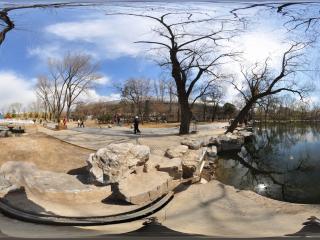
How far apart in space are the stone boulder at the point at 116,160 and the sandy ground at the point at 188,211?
68 millimetres

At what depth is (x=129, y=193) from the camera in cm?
194

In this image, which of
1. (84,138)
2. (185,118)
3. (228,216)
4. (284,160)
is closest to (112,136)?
(84,138)

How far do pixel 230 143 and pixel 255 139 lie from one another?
19 centimetres

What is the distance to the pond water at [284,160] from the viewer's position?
249 centimetres

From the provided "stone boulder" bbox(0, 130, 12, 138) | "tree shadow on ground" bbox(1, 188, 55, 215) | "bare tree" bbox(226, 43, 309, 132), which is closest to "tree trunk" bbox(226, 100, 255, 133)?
"bare tree" bbox(226, 43, 309, 132)

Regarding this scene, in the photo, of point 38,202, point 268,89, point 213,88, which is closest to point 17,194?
point 38,202

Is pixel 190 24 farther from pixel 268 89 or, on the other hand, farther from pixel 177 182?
pixel 177 182

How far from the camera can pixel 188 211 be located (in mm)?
1869

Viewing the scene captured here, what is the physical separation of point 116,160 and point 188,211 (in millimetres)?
460

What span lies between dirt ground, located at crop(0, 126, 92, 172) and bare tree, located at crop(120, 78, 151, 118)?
367 mm

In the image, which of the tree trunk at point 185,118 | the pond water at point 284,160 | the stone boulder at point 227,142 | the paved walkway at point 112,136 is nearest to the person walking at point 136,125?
the paved walkway at point 112,136

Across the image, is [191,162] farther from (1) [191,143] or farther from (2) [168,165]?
(2) [168,165]

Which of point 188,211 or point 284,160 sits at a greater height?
point 284,160

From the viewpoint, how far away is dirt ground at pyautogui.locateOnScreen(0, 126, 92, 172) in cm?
196
